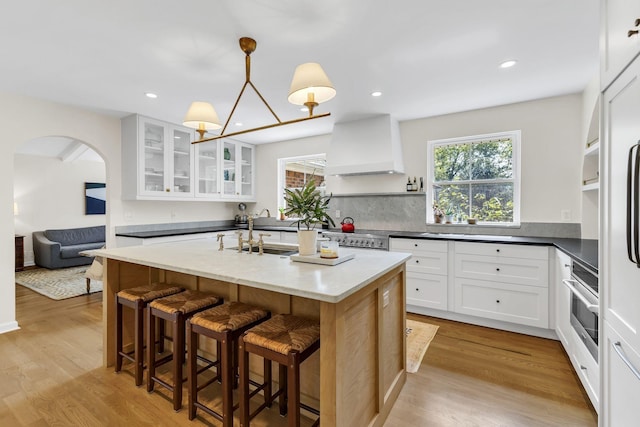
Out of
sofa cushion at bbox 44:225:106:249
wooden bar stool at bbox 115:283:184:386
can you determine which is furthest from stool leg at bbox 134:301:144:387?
sofa cushion at bbox 44:225:106:249

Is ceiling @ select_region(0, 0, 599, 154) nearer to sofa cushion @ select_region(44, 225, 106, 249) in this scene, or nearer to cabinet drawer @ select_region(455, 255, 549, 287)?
cabinet drawer @ select_region(455, 255, 549, 287)

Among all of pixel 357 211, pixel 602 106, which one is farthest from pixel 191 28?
pixel 357 211

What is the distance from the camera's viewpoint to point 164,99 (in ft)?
10.8

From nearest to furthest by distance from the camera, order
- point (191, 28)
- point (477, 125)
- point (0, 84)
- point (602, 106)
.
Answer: point (602, 106), point (191, 28), point (0, 84), point (477, 125)

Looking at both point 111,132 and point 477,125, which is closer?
point 477,125

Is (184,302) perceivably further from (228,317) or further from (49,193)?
(49,193)

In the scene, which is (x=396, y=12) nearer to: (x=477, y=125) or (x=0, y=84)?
(x=477, y=125)

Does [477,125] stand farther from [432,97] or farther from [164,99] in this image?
[164,99]

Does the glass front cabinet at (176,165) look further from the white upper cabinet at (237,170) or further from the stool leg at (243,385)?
the stool leg at (243,385)

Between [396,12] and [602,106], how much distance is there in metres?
1.19

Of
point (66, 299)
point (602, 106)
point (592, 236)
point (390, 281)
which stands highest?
point (602, 106)

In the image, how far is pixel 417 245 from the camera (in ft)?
11.2

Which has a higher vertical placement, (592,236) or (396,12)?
(396,12)

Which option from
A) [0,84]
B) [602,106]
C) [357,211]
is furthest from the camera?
[357,211]
